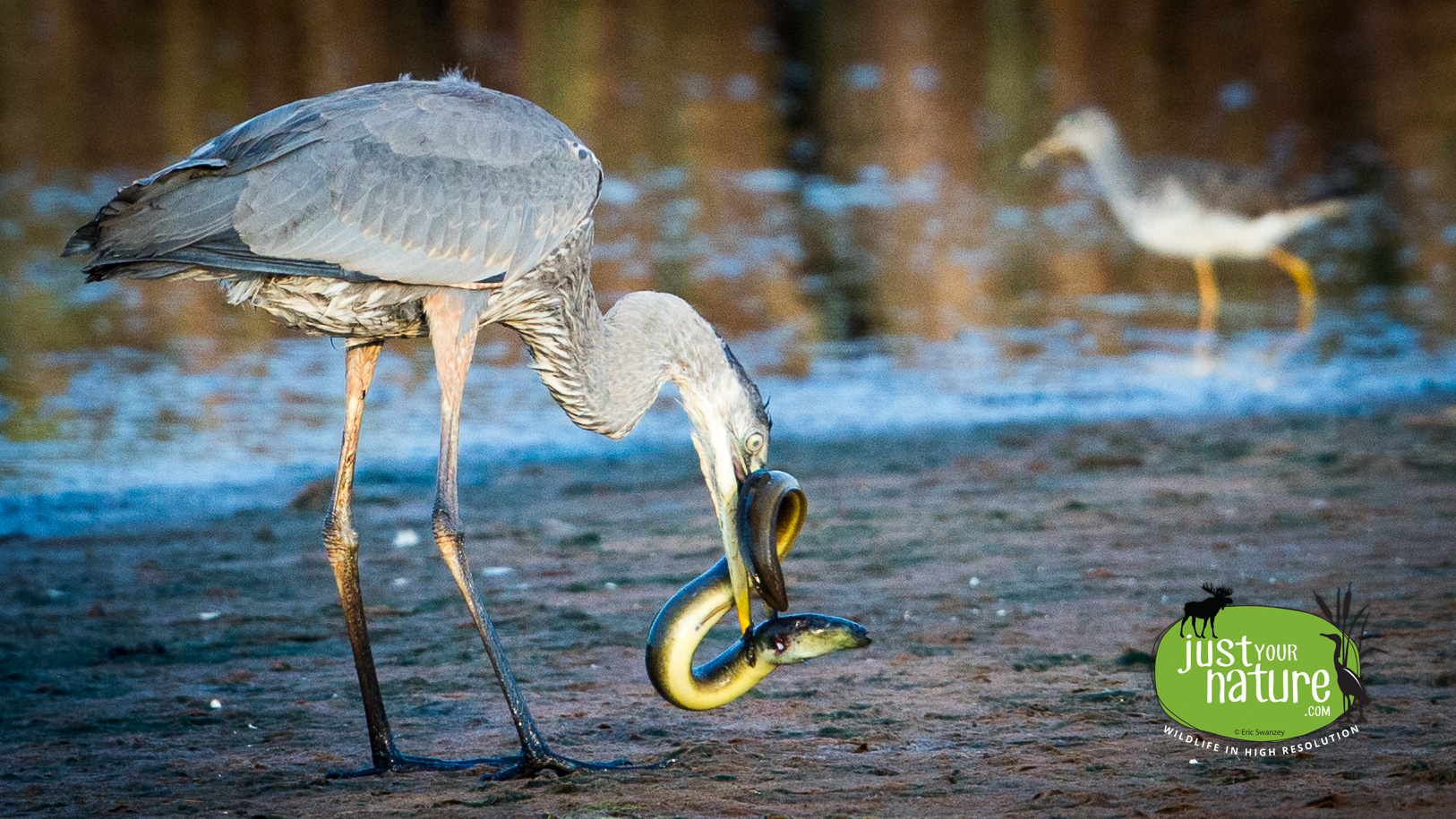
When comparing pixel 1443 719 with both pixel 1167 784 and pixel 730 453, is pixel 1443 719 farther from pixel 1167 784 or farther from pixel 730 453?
pixel 730 453

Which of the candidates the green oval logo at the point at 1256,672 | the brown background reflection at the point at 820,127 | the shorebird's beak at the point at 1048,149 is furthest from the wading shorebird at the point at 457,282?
the shorebird's beak at the point at 1048,149

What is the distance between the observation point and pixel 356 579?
5.66m

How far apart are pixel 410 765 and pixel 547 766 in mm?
452

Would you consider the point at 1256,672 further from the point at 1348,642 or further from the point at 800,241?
the point at 800,241

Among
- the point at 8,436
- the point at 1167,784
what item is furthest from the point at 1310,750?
the point at 8,436

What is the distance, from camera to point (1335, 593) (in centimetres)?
661

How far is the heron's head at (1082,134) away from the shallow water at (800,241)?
0.94 meters

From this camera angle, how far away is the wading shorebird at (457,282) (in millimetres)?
5156

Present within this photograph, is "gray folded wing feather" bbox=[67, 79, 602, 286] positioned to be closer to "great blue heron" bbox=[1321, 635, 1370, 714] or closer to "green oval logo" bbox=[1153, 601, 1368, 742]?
"green oval logo" bbox=[1153, 601, 1368, 742]

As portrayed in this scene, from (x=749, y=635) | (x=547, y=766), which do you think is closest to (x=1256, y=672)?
(x=749, y=635)

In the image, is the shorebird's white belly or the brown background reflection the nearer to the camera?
the brown background reflection

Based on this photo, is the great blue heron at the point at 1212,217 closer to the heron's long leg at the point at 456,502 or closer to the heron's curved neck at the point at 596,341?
the heron's curved neck at the point at 596,341

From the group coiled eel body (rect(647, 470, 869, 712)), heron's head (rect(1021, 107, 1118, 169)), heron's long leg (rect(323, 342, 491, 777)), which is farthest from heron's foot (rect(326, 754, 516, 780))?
heron's head (rect(1021, 107, 1118, 169))

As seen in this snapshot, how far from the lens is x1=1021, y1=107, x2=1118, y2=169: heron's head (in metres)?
15.3
